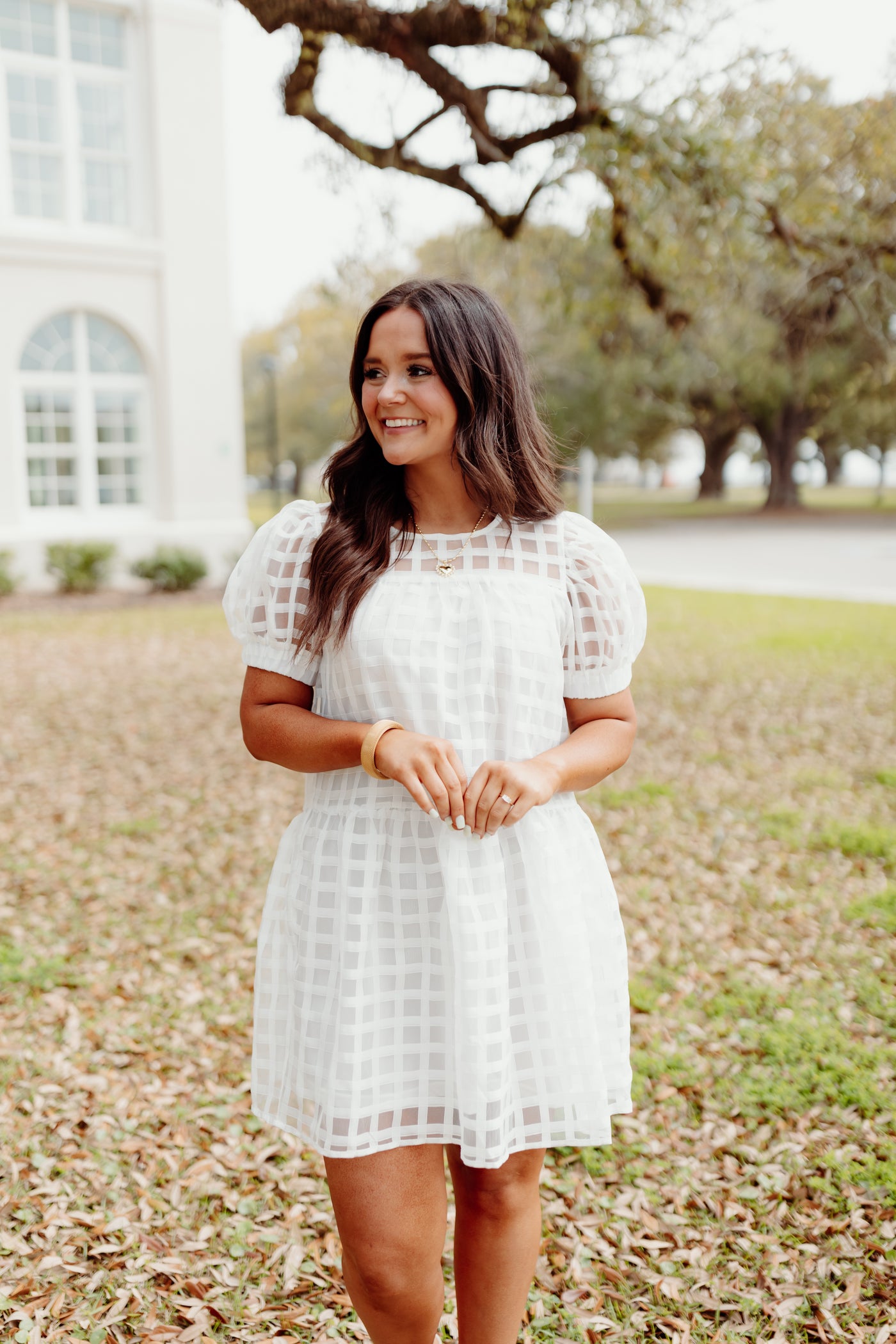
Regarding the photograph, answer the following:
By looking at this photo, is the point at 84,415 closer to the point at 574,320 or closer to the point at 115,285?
the point at 115,285

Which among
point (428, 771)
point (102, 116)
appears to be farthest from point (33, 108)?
point (428, 771)

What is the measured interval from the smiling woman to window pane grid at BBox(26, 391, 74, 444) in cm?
1629

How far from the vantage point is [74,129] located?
16172mm

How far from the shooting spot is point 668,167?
672 cm

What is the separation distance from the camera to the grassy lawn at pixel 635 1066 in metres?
2.73

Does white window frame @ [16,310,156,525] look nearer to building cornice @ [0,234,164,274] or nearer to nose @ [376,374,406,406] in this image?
building cornice @ [0,234,164,274]

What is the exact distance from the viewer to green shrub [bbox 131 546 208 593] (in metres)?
16.6

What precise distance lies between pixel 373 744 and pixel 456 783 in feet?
0.53

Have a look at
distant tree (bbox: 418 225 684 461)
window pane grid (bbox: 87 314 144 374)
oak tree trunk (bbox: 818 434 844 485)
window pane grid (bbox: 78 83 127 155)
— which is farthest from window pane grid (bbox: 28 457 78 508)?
oak tree trunk (bbox: 818 434 844 485)

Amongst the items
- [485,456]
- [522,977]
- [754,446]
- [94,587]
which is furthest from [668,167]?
[754,446]

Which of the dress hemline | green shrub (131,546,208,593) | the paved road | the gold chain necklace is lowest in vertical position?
the paved road

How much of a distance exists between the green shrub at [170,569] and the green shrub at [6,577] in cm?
178

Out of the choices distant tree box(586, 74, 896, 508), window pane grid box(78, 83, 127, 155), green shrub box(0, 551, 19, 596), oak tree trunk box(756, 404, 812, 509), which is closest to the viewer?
distant tree box(586, 74, 896, 508)

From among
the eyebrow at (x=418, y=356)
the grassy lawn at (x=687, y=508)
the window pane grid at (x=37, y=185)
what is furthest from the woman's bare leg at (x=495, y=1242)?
the grassy lawn at (x=687, y=508)
